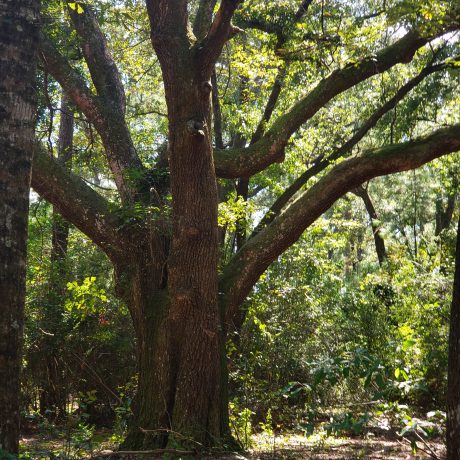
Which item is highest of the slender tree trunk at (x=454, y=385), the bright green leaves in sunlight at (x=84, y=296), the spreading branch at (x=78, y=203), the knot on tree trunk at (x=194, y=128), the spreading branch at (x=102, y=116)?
the spreading branch at (x=102, y=116)

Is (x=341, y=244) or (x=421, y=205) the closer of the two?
(x=341, y=244)

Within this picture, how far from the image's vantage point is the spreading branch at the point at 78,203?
6.66m

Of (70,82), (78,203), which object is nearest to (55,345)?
(78,203)

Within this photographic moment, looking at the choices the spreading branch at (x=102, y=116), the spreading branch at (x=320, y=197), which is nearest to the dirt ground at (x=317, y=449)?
the spreading branch at (x=320, y=197)

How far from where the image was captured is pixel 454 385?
4480 millimetres

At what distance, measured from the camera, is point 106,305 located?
9445 mm

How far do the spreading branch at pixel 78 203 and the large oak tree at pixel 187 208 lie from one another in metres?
0.01

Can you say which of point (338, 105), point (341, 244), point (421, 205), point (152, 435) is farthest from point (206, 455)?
point (421, 205)

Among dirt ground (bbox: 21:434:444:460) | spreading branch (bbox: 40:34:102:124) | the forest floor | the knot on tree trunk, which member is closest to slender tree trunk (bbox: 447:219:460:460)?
the forest floor

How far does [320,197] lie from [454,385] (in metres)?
2.63

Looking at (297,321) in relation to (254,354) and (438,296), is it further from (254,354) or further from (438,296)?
(438,296)

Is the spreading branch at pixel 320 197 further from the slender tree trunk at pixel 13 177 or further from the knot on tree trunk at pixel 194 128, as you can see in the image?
the slender tree trunk at pixel 13 177

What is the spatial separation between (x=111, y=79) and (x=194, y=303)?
12.0 feet

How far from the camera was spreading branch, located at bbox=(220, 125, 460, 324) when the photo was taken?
19.5 ft
